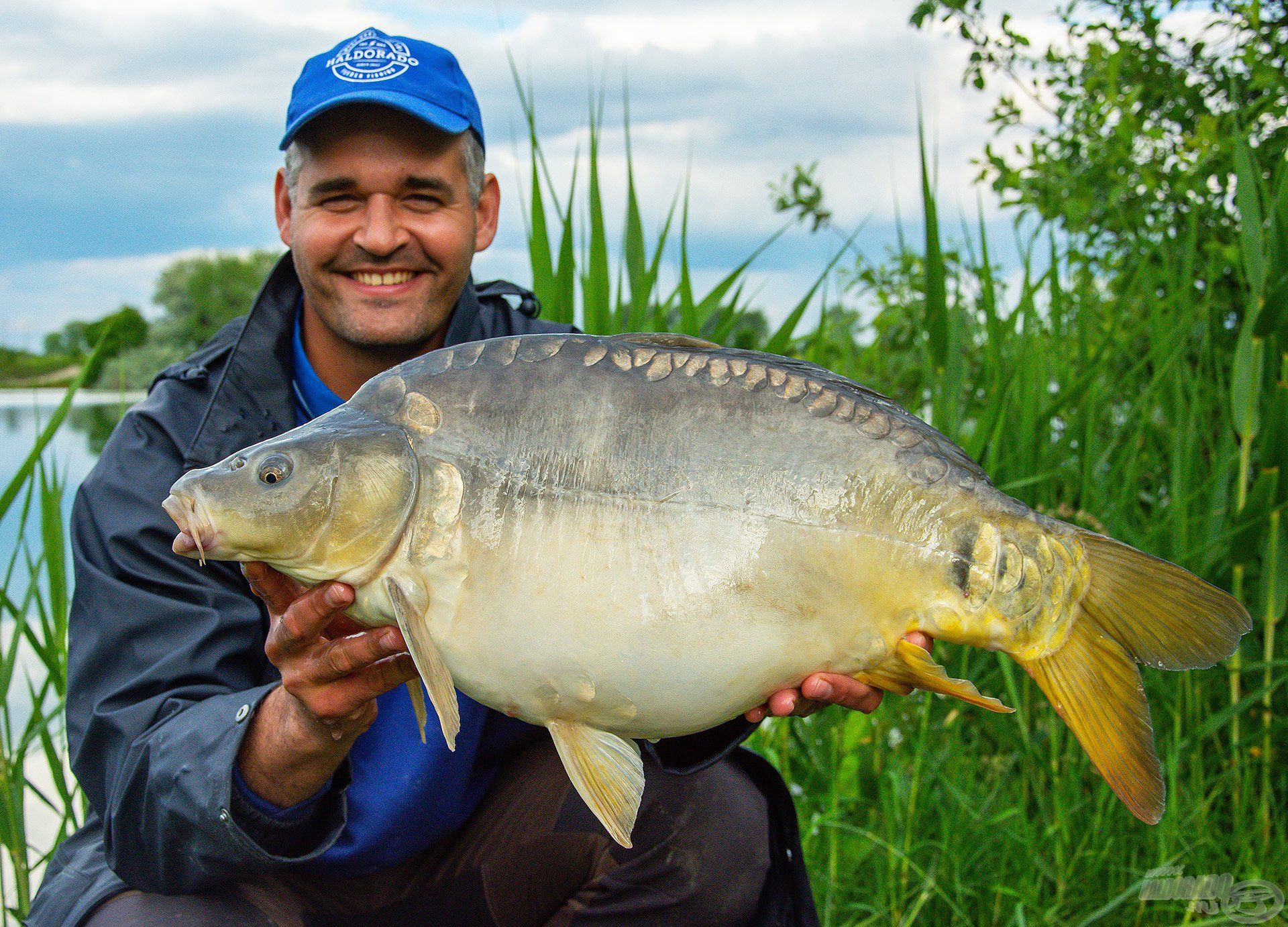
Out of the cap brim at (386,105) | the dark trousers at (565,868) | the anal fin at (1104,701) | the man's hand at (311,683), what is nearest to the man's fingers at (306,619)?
the man's hand at (311,683)

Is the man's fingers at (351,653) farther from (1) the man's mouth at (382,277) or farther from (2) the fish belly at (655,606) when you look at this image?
(1) the man's mouth at (382,277)

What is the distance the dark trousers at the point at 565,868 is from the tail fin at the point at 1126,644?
68 centimetres

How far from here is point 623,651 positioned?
1.20 m

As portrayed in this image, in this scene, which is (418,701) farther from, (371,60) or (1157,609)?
(371,60)

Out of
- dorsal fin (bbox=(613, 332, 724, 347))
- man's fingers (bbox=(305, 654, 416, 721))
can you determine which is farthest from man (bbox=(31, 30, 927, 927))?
dorsal fin (bbox=(613, 332, 724, 347))

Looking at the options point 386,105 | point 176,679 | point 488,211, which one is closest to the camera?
point 176,679

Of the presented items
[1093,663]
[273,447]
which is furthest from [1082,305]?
[273,447]

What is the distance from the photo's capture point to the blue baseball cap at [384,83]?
1.92 m

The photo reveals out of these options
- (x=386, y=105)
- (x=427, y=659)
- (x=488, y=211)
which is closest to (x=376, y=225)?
(x=386, y=105)

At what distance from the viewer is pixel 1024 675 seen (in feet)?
7.27

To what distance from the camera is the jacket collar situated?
1.78m

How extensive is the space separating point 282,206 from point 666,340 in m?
1.18

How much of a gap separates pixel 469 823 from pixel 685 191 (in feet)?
4.30

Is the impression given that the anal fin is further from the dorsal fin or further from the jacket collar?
the jacket collar
